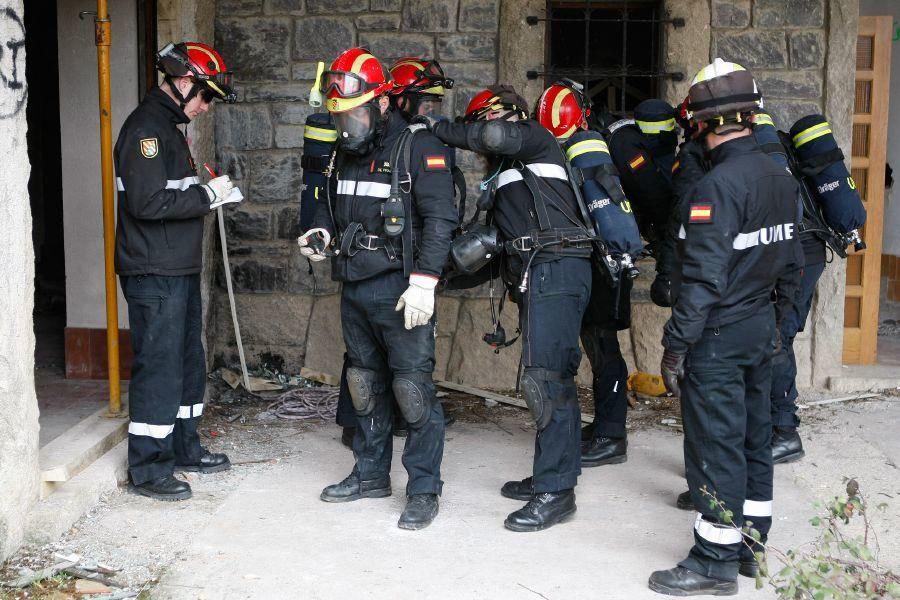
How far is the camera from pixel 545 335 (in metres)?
4.55

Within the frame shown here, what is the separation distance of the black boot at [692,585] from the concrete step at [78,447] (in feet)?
8.27

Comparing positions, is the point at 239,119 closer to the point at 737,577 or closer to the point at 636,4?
the point at 636,4

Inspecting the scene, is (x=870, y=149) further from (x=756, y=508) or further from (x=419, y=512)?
(x=419, y=512)

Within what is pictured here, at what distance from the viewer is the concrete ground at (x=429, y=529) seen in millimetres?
4016

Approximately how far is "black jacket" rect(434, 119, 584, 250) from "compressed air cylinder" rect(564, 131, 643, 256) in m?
0.07

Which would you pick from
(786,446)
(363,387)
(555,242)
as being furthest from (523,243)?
(786,446)

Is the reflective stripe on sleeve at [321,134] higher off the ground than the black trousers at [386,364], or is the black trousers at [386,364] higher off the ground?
the reflective stripe on sleeve at [321,134]

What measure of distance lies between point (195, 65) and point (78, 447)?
71.3 inches

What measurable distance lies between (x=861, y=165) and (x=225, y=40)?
407 centimetres

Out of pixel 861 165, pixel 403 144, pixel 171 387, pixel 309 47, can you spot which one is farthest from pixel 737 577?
pixel 309 47

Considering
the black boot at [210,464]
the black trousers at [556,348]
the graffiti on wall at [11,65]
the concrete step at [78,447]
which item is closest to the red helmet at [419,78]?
the black trousers at [556,348]

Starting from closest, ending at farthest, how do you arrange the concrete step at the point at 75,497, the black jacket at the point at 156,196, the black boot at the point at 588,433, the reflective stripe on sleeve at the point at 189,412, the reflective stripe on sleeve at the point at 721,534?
the reflective stripe on sleeve at the point at 721,534 → the concrete step at the point at 75,497 → the black jacket at the point at 156,196 → the reflective stripe on sleeve at the point at 189,412 → the black boot at the point at 588,433

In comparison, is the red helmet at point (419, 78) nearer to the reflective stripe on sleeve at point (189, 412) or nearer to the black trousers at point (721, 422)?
the reflective stripe on sleeve at point (189, 412)

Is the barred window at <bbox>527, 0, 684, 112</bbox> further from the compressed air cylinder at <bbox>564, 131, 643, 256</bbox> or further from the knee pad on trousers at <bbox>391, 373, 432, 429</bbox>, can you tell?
the knee pad on trousers at <bbox>391, 373, 432, 429</bbox>
